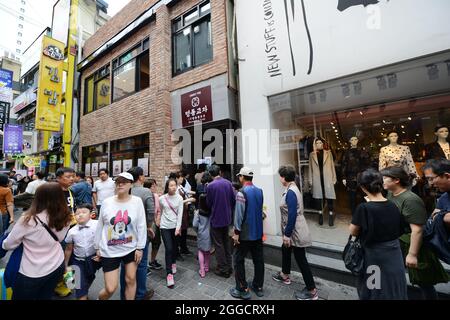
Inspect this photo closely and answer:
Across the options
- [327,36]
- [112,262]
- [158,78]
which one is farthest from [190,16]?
[112,262]

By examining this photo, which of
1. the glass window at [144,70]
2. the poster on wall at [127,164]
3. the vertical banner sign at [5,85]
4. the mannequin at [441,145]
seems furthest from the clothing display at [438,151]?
the vertical banner sign at [5,85]

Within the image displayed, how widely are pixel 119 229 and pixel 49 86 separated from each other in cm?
1055

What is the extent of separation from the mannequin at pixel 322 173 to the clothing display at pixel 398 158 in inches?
43.3

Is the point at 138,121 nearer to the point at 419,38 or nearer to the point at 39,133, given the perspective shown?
the point at 419,38

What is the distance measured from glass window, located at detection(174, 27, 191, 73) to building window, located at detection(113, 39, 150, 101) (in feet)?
4.58

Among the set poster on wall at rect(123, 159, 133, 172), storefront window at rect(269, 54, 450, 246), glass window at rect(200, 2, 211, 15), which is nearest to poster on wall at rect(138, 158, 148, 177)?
poster on wall at rect(123, 159, 133, 172)

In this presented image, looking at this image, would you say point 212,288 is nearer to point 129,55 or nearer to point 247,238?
point 247,238

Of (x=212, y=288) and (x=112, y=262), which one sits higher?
(x=112, y=262)

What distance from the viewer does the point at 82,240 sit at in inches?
98.0

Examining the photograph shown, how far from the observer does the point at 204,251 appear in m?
3.60

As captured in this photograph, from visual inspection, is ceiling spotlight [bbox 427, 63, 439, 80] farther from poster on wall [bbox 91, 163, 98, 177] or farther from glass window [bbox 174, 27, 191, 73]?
poster on wall [bbox 91, 163, 98, 177]

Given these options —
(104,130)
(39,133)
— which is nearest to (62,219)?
(104,130)

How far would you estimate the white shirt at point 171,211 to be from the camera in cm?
337
